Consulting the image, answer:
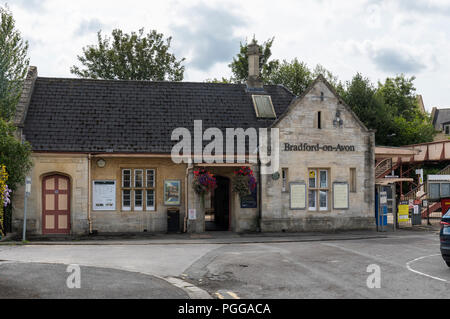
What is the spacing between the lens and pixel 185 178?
885 inches

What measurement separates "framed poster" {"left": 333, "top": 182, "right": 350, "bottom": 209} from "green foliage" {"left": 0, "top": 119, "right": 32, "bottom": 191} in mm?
13311

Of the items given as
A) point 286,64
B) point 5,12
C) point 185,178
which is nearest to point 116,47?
point 5,12

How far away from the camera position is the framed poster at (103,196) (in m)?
21.9

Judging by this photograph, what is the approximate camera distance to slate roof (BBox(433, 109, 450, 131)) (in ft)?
243

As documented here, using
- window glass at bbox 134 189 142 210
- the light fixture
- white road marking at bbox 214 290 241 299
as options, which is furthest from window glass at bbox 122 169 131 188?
white road marking at bbox 214 290 241 299

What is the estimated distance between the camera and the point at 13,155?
64.1 ft

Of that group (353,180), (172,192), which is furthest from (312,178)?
(172,192)

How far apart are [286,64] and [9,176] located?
129 feet

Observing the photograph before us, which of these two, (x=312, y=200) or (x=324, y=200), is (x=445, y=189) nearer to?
(x=324, y=200)

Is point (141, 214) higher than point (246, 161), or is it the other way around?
point (246, 161)

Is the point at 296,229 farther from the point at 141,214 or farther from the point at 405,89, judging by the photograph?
the point at 405,89

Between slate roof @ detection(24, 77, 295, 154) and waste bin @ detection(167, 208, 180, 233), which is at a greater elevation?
slate roof @ detection(24, 77, 295, 154)

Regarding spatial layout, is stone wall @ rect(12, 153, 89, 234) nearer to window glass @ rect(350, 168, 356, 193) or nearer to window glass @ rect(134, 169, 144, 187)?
window glass @ rect(134, 169, 144, 187)

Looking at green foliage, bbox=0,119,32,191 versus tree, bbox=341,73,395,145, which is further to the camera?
tree, bbox=341,73,395,145
